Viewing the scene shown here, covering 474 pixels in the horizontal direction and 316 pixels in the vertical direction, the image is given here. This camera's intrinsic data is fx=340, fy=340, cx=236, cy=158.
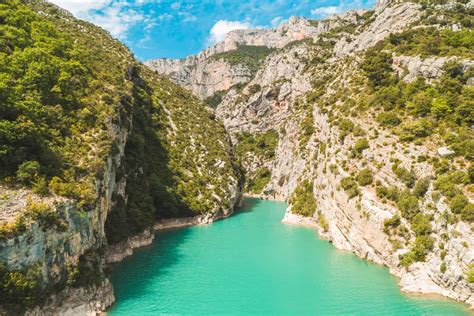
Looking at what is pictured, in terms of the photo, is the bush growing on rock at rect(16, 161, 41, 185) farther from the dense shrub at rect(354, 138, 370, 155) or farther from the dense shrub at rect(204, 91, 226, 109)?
the dense shrub at rect(204, 91, 226, 109)

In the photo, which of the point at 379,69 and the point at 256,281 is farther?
the point at 379,69

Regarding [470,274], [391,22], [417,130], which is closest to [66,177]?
[470,274]

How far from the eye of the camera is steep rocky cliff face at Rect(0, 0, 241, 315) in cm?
2080

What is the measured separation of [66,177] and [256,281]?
754 inches

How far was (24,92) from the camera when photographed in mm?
29984

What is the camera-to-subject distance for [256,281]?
106 ft

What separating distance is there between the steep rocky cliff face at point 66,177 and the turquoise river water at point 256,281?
13.0 feet

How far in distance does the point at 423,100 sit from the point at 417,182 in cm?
1282

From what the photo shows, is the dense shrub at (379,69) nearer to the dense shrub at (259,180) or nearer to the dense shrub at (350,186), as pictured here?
the dense shrub at (350,186)

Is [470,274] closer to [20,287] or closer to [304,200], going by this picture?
[20,287]

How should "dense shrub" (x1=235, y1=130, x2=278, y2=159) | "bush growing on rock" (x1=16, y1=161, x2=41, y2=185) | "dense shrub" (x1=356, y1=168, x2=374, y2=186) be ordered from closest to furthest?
"bush growing on rock" (x1=16, y1=161, x2=41, y2=185)
"dense shrub" (x1=356, y1=168, x2=374, y2=186)
"dense shrub" (x1=235, y1=130, x2=278, y2=159)

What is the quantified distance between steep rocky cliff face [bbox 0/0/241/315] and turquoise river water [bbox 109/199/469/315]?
3964mm

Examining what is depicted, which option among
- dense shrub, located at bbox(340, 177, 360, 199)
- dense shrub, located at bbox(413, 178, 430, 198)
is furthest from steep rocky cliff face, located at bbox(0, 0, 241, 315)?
dense shrub, located at bbox(413, 178, 430, 198)

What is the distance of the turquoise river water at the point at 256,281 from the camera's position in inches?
1043
